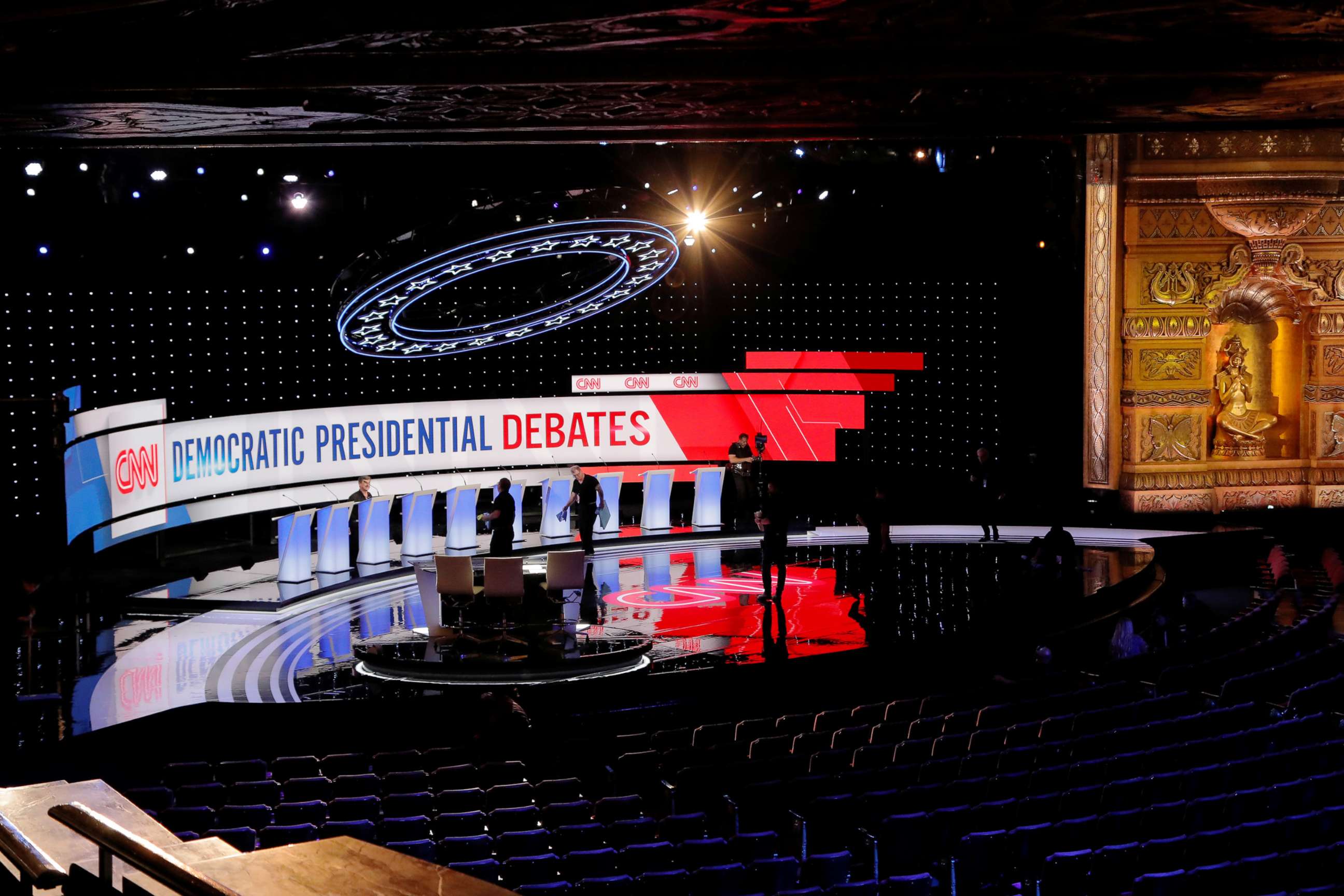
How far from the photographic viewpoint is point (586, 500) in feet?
51.4

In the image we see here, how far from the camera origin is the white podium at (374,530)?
15516mm

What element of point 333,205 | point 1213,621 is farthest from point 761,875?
point 333,205

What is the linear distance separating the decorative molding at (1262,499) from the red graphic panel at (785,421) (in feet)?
20.0

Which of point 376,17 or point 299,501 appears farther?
point 299,501

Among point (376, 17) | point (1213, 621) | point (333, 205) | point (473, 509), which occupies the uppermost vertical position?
point (333, 205)

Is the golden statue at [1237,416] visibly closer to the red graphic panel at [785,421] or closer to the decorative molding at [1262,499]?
the decorative molding at [1262,499]

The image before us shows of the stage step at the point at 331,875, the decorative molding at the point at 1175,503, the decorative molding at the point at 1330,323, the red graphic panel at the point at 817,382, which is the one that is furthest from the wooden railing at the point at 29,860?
the decorative molding at the point at 1330,323

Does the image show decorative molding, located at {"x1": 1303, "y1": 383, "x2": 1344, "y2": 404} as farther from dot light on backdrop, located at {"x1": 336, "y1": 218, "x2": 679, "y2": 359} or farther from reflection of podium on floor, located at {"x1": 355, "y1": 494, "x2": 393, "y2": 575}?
reflection of podium on floor, located at {"x1": 355, "y1": 494, "x2": 393, "y2": 575}

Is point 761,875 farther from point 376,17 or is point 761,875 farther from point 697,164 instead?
point 697,164

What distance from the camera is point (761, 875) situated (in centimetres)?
565

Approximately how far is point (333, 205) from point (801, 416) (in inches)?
342

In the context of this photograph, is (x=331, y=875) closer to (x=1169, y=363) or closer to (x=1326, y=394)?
(x=1169, y=363)

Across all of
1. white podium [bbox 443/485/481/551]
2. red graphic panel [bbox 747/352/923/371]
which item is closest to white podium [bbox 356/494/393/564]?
white podium [bbox 443/485/481/551]

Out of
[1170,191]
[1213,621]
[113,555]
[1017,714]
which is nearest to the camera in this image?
[1017,714]
